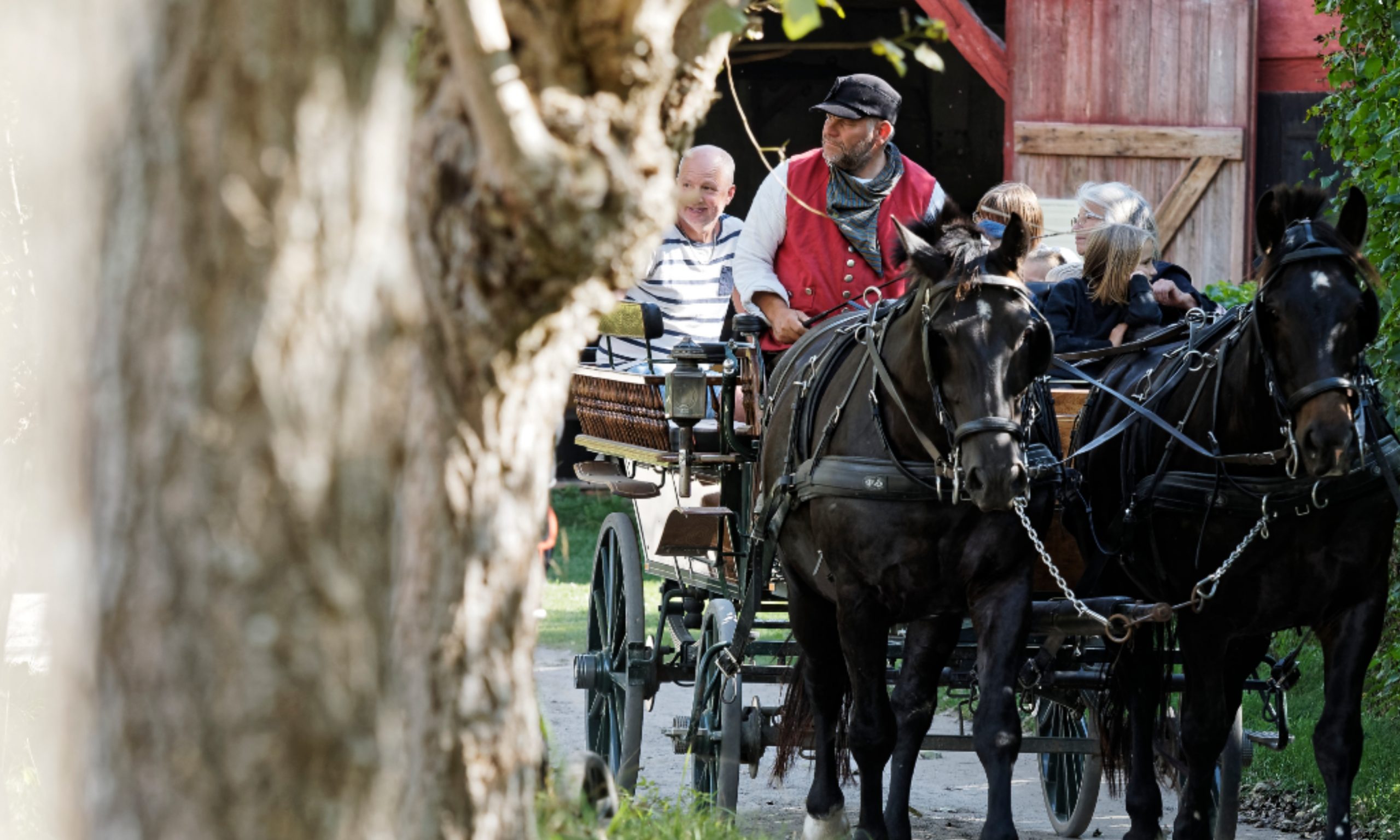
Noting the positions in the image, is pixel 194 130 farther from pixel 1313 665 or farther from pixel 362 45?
pixel 1313 665

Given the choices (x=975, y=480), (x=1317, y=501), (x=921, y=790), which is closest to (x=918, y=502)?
(x=975, y=480)

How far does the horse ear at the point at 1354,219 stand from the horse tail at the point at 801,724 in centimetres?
210

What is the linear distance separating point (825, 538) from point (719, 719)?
1126 millimetres

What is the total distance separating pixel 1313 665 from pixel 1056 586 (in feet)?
12.0

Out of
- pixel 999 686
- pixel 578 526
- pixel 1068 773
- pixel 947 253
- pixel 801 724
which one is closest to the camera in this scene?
pixel 999 686

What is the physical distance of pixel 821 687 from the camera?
18.1ft

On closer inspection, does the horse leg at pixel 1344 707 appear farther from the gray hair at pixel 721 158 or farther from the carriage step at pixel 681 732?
the gray hair at pixel 721 158

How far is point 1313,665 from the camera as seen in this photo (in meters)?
8.55

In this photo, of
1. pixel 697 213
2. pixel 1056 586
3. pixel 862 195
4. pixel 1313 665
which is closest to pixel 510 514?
pixel 1056 586

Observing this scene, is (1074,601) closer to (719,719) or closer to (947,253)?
(947,253)

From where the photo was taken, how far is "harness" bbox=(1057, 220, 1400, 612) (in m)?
4.61

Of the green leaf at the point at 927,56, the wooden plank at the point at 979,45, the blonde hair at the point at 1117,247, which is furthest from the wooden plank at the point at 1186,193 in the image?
the green leaf at the point at 927,56

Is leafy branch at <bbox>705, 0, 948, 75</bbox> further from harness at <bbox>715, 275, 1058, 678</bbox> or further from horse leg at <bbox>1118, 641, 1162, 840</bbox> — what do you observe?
horse leg at <bbox>1118, 641, 1162, 840</bbox>

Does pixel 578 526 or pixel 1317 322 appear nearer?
pixel 1317 322
